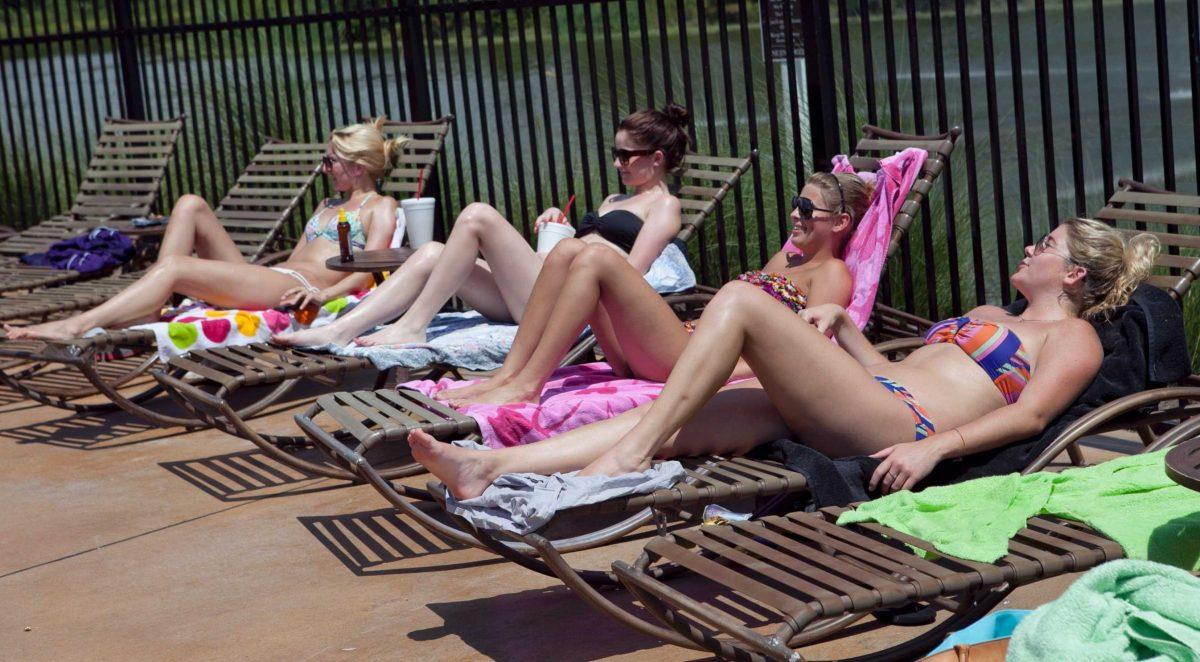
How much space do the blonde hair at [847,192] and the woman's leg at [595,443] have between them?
1233 millimetres

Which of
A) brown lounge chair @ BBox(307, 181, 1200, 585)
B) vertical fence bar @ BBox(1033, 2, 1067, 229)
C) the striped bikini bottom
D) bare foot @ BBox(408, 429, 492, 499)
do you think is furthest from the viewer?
vertical fence bar @ BBox(1033, 2, 1067, 229)

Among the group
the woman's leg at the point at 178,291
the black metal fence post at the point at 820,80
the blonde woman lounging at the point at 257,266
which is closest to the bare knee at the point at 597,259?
the black metal fence post at the point at 820,80

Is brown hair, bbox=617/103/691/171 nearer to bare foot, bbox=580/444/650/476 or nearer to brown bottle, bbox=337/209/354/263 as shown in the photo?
brown bottle, bbox=337/209/354/263

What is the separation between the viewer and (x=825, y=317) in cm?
390

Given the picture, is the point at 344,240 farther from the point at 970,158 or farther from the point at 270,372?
the point at 970,158

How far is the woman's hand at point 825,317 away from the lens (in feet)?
12.8

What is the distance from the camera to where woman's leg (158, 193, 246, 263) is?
21.2 ft

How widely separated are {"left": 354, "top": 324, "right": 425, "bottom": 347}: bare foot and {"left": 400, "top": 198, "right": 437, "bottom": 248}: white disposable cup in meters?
0.84

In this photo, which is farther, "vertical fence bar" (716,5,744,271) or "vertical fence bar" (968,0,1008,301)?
"vertical fence bar" (716,5,744,271)

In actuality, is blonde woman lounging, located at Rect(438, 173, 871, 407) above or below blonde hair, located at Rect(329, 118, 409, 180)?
below

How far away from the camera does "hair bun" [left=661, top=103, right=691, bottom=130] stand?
578 cm

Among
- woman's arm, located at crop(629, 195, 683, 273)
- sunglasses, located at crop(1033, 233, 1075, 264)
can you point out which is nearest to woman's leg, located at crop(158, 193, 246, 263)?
woman's arm, located at crop(629, 195, 683, 273)

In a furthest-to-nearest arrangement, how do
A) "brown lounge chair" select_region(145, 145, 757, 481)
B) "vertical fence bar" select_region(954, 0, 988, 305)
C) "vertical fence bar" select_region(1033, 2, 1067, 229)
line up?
"vertical fence bar" select_region(954, 0, 988, 305)
"vertical fence bar" select_region(1033, 2, 1067, 229)
"brown lounge chair" select_region(145, 145, 757, 481)

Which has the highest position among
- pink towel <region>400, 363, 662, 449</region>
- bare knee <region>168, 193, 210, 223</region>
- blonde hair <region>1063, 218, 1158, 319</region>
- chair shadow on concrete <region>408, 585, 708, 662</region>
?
bare knee <region>168, 193, 210, 223</region>
